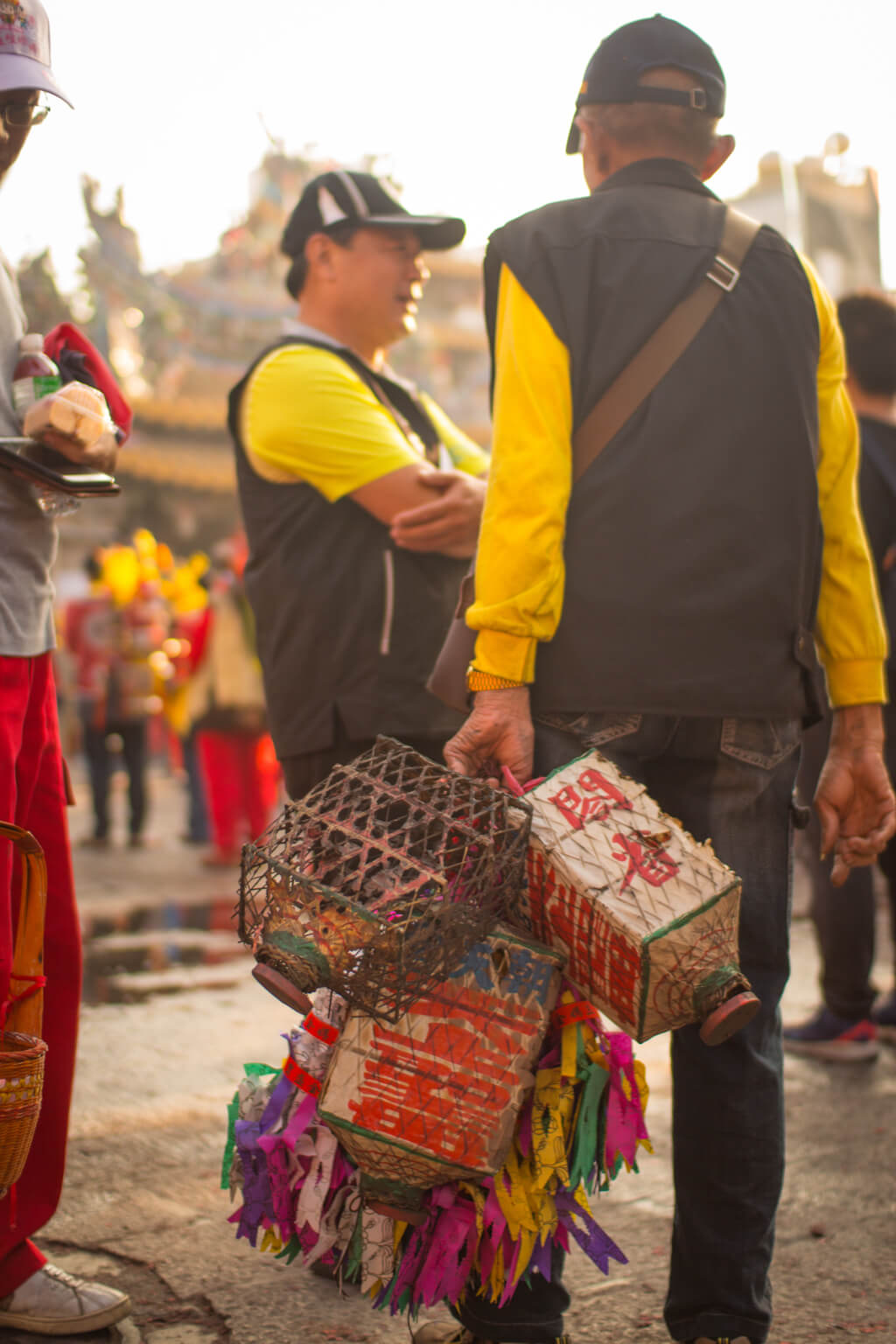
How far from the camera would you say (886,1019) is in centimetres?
402

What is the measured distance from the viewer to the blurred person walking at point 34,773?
2.01 m

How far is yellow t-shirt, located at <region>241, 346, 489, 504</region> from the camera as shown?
8.18ft

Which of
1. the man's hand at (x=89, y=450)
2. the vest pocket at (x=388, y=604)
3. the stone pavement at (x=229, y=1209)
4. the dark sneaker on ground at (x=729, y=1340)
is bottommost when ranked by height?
the stone pavement at (x=229, y=1209)

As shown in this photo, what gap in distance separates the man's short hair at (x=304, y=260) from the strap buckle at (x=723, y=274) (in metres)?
1.03

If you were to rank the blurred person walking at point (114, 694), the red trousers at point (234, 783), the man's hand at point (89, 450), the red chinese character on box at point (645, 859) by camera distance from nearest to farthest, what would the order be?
the red chinese character on box at point (645, 859), the man's hand at point (89, 450), the red trousers at point (234, 783), the blurred person walking at point (114, 694)

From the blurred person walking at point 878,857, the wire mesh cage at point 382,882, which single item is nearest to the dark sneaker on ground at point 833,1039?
the blurred person walking at point 878,857

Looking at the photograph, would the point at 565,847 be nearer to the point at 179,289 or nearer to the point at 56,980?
the point at 56,980

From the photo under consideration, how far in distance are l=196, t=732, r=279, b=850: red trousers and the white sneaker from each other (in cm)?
606

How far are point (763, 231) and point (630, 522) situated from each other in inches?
21.2

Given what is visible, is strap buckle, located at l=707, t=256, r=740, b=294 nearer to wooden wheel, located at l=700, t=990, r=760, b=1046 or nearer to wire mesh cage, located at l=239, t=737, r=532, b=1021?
wire mesh cage, located at l=239, t=737, r=532, b=1021

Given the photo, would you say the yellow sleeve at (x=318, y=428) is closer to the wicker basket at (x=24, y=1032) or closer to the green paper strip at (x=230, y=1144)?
the wicker basket at (x=24, y=1032)

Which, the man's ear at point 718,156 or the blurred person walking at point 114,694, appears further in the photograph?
the blurred person walking at point 114,694

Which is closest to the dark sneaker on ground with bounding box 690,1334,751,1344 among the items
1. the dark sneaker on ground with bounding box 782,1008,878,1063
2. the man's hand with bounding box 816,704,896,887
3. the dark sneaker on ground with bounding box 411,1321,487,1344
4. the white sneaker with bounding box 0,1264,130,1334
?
the dark sneaker on ground with bounding box 411,1321,487,1344

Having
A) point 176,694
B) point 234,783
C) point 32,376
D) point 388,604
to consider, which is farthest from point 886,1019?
point 176,694
